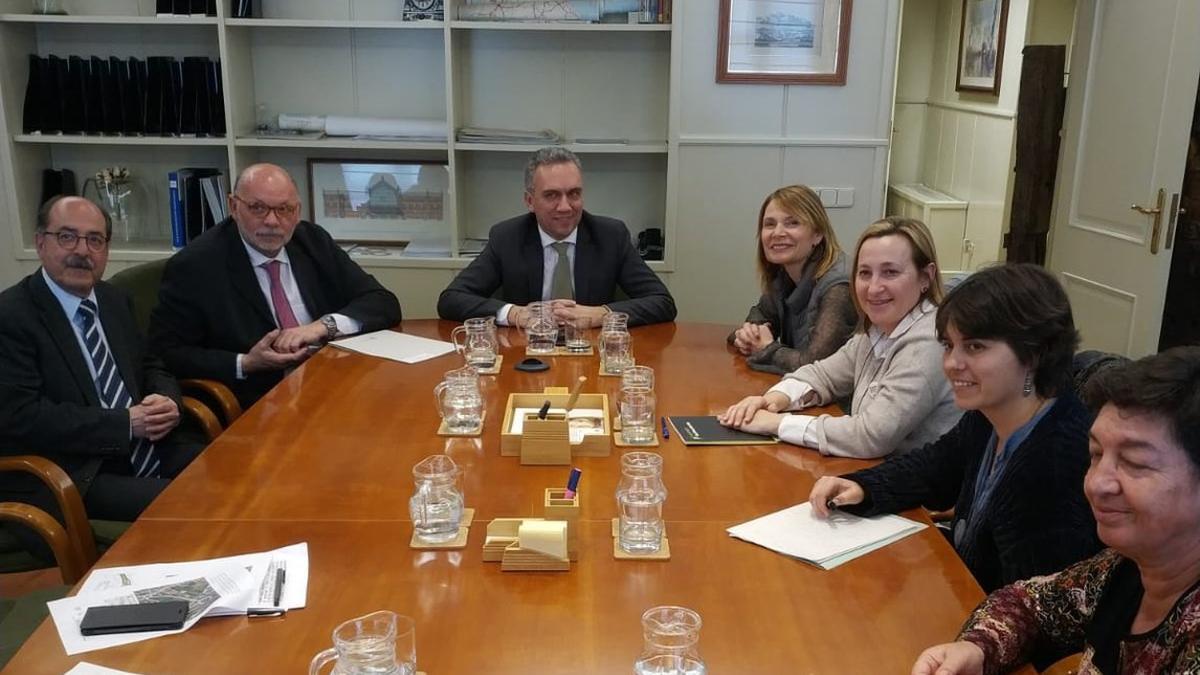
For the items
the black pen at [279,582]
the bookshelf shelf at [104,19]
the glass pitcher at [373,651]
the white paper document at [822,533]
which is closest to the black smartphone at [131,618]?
the black pen at [279,582]

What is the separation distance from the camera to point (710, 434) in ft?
6.95

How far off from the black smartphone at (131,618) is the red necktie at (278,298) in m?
1.75

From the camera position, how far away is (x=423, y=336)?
119 inches

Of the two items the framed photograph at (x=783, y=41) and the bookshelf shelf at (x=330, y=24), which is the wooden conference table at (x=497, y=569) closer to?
the bookshelf shelf at (x=330, y=24)

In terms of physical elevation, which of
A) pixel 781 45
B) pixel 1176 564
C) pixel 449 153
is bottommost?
pixel 1176 564

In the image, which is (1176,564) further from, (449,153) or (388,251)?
(388,251)

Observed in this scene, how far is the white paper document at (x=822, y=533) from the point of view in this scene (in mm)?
1570

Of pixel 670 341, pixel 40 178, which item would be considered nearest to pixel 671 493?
pixel 670 341

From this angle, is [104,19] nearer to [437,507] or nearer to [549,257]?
[549,257]

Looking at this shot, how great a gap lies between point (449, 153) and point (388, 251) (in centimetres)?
57

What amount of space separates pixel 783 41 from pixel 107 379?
2.84 meters

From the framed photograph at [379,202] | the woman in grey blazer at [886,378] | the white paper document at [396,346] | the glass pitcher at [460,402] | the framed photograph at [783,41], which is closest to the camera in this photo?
the woman in grey blazer at [886,378]

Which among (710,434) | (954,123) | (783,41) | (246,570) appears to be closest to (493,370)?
(710,434)

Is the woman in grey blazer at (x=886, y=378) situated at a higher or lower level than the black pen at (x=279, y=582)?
higher
